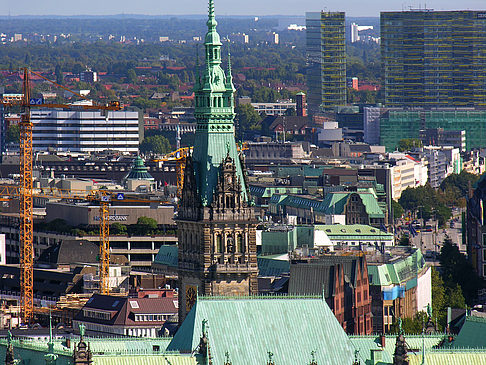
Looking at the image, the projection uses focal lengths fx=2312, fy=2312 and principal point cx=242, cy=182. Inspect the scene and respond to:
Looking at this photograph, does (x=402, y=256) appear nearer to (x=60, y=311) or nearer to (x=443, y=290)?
(x=443, y=290)

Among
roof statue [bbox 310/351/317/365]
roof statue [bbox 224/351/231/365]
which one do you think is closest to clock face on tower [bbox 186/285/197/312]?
roof statue [bbox 310/351/317/365]

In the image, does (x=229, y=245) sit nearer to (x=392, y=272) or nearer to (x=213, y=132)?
(x=213, y=132)

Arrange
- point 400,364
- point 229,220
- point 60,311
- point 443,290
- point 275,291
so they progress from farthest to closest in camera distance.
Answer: point 443,290 → point 60,311 → point 275,291 → point 229,220 → point 400,364

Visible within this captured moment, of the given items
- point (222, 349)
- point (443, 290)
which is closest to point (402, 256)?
point (443, 290)

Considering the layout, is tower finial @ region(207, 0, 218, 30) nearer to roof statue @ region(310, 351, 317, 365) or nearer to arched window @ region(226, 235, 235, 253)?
arched window @ region(226, 235, 235, 253)

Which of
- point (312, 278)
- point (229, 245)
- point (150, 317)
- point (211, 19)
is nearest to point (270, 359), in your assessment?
point (229, 245)
